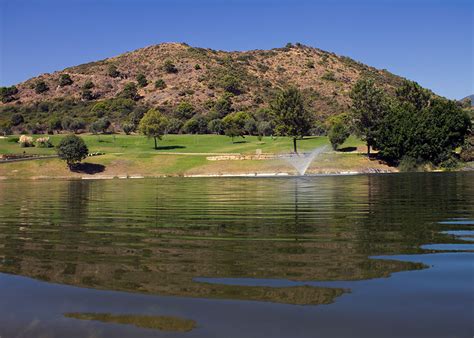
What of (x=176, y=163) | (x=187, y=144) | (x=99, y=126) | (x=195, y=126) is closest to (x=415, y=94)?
(x=187, y=144)

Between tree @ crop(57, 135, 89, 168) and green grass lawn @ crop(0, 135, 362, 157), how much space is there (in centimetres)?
1382

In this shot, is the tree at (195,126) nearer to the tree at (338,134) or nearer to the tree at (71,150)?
the tree at (338,134)

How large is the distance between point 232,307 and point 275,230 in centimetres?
902

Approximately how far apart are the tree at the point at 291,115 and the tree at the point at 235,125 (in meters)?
19.4

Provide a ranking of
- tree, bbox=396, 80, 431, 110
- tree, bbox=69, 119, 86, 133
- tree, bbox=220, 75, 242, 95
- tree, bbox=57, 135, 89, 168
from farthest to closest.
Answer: tree, bbox=220, 75, 242, 95
tree, bbox=69, 119, 86, 133
tree, bbox=396, 80, 431, 110
tree, bbox=57, 135, 89, 168

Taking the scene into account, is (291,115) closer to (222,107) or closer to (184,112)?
(184,112)

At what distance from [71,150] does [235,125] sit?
156ft

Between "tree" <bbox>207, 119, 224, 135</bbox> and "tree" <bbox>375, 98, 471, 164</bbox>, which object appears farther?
"tree" <bbox>207, 119, 224, 135</bbox>

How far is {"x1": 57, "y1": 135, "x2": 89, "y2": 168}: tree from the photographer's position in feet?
274

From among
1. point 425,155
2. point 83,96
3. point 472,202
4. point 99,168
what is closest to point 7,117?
point 83,96

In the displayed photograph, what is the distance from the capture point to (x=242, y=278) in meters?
10.4

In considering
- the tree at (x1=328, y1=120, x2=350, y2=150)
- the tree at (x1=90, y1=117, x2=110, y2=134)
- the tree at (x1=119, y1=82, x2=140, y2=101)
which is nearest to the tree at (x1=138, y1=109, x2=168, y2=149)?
the tree at (x1=90, y1=117, x2=110, y2=134)

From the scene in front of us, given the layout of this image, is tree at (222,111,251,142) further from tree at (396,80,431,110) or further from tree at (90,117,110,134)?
tree at (396,80,431,110)

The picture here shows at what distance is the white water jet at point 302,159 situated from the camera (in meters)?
83.3
